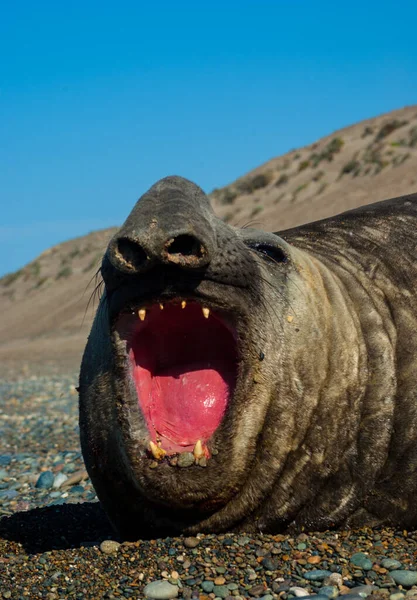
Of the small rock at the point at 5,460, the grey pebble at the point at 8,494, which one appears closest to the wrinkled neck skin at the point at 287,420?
the grey pebble at the point at 8,494

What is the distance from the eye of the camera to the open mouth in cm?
421

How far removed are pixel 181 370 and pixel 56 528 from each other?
1742 mm

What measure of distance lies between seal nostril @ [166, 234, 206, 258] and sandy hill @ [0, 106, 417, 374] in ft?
65.4

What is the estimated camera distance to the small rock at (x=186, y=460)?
13.4 ft

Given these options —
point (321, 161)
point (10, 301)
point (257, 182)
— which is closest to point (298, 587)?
point (321, 161)

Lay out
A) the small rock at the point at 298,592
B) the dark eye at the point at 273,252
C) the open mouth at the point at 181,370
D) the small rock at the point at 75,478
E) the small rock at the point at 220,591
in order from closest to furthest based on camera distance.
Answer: the small rock at the point at 298,592 < the small rock at the point at 220,591 < the open mouth at the point at 181,370 < the dark eye at the point at 273,252 < the small rock at the point at 75,478

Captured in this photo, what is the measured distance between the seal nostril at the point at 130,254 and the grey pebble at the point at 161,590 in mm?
1417

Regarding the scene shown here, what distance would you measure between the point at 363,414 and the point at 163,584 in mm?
1432

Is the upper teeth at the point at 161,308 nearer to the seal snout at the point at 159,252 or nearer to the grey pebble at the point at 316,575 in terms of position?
the seal snout at the point at 159,252

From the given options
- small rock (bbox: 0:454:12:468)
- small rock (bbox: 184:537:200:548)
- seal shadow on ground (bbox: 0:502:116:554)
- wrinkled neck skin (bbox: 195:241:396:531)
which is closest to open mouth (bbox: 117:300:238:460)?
wrinkled neck skin (bbox: 195:241:396:531)

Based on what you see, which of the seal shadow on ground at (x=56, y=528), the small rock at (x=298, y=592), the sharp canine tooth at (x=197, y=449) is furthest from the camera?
the seal shadow on ground at (x=56, y=528)

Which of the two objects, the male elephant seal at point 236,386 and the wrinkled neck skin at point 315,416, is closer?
the male elephant seal at point 236,386

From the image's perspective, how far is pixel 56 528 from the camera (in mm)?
5523

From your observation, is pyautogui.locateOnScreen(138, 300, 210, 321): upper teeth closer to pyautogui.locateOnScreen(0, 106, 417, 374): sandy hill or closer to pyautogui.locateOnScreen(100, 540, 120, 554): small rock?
pyautogui.locateOnScreen(100, 540, 120, 554): small rock
